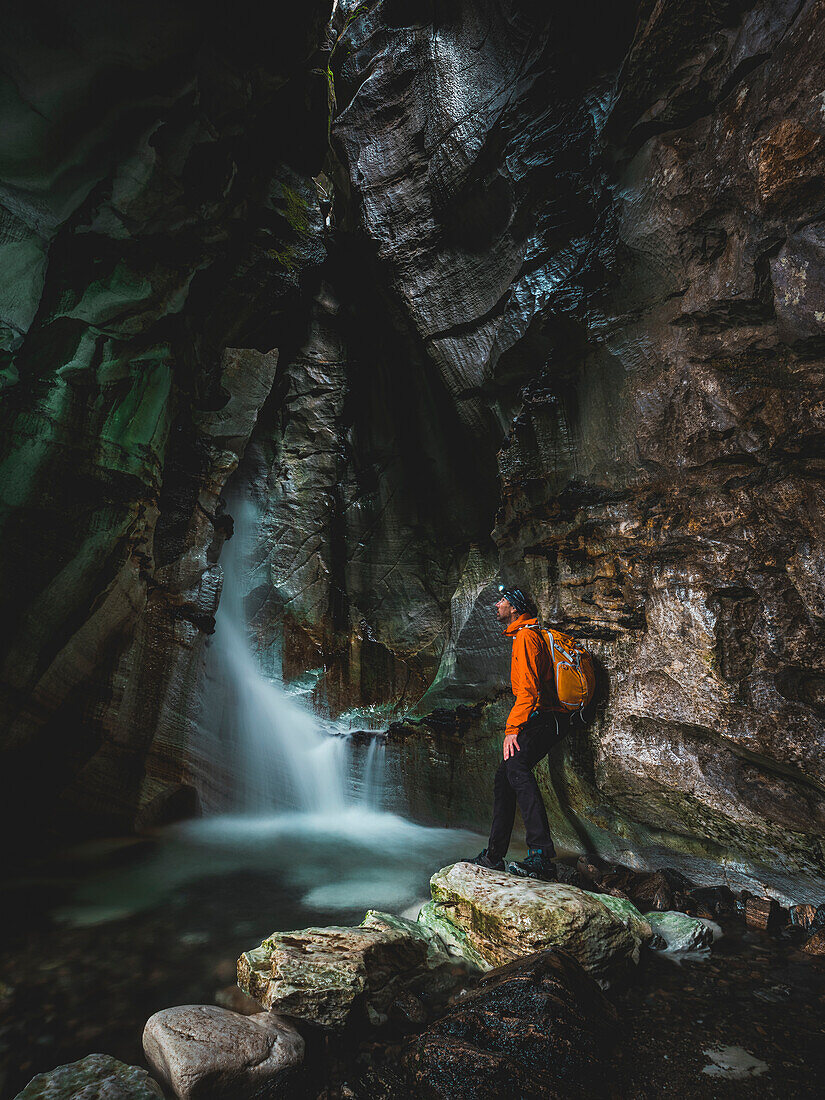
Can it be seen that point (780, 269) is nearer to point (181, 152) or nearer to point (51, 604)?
point (181, 152)

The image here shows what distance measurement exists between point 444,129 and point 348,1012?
37.5 ft

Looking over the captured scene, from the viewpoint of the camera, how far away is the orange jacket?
5352mm

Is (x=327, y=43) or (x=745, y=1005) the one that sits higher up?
(x=327, y=43)

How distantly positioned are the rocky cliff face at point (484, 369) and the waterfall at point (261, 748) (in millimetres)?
694

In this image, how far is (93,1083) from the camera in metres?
2.58

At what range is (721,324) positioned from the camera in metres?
5.22

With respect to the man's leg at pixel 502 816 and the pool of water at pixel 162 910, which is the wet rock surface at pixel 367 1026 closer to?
the pool of water at pixel 162 910

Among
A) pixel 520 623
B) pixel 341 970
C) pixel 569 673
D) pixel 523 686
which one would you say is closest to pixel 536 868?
pixel 523 686

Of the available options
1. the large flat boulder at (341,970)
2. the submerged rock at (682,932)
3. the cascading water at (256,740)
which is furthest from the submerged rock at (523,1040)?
the cascading water at (256,740)

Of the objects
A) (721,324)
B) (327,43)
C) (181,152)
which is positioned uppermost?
(327,43)

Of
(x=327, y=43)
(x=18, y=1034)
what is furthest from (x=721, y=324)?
(x=327, y=43)

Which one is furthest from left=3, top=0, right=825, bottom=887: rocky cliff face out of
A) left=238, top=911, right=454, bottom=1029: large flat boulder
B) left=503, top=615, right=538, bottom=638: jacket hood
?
left=238, top=911, right=454, bottom=1029: large flat boulder

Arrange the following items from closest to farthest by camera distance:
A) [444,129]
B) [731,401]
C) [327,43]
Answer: [731,401] < [444,129] < [327,43]

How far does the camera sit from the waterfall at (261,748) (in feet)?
29.7
